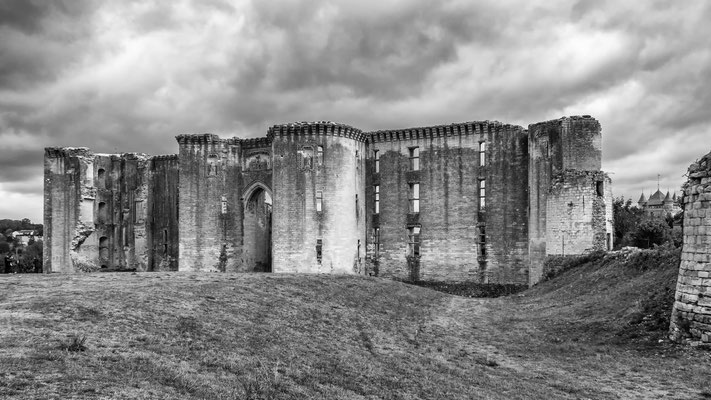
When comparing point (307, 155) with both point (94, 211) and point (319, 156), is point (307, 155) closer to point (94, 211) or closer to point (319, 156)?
point (319, 156)

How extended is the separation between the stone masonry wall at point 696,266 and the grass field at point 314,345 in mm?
634

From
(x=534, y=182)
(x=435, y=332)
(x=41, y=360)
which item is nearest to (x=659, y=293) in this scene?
(x=435, y=332)

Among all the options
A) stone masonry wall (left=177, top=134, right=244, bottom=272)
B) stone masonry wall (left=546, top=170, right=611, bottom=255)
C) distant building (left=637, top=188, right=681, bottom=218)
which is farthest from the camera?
distant building (left=637, top=188, right=681, bottom=218)

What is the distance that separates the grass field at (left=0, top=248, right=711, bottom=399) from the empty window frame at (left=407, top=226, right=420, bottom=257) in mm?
16025

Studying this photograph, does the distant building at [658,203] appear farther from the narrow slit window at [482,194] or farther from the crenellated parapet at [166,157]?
the crenellated parapet at [166,157]

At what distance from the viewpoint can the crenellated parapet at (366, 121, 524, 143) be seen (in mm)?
36562

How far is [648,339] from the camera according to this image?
48.0ft

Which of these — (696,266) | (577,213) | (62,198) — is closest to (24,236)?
(62,198)

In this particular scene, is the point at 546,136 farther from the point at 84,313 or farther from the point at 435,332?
A: the point at 84,313

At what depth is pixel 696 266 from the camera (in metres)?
14.3

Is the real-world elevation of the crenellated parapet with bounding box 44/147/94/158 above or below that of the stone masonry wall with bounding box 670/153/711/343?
above

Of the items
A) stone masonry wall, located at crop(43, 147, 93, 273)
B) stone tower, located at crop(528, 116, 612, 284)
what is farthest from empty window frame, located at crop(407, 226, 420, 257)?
stone masonry wall, located at crop(43, 147, 93, 273)

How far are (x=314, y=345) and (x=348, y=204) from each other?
23.0m

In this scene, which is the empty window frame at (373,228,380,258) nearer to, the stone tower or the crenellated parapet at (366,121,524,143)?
the crenellated parapet at (366,121,524,143)
